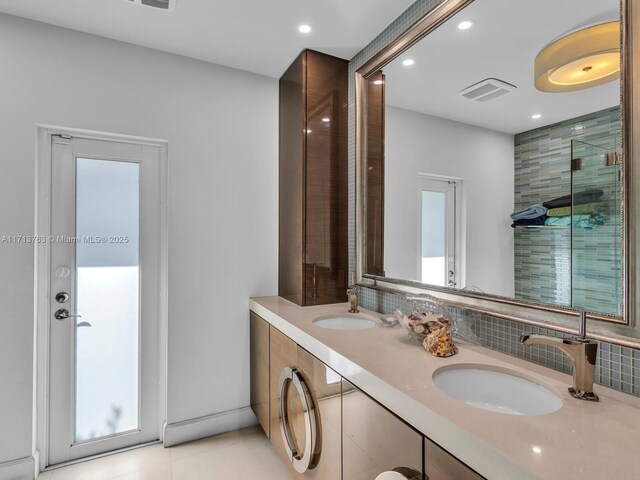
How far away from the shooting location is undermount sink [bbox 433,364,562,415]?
3.39 feet

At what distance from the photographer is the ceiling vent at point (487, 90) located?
1.33m

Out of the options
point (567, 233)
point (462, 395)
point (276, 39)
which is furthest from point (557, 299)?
point (276, 39)

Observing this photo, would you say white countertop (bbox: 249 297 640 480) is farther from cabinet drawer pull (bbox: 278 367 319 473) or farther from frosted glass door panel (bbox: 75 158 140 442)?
frosted glass door panel (bbox: 75 158 140 442)

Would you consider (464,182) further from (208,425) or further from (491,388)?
(208,425)

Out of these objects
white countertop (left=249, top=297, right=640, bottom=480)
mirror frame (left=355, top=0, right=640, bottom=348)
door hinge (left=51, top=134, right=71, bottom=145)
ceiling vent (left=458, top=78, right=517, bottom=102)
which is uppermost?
ceiling vent (left=458, top=78, right=517, bottom=102)

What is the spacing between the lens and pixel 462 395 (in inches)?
44.0

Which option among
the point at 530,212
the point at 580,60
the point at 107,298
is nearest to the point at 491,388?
the point at 530,212

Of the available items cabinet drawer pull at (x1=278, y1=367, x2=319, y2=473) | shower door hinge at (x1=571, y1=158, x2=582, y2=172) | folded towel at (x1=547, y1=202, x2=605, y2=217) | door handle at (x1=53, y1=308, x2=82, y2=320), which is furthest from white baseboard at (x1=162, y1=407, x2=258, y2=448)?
shower door hinge at (x1=571, y1=158, x2=582, y2=172)

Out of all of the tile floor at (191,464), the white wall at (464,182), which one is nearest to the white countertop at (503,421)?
the white wall at (464,182)

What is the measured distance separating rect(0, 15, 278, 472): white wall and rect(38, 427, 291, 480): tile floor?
0.70 ft

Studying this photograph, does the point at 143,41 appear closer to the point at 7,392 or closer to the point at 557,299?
the point at 7,392

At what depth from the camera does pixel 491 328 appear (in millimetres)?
1330

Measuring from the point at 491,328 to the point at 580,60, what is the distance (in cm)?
99

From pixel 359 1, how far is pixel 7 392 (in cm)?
279
